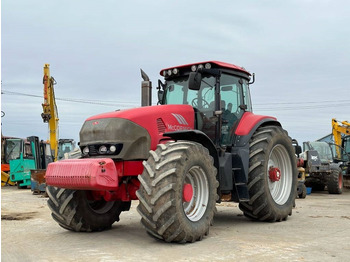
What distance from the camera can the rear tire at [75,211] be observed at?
6195 mm

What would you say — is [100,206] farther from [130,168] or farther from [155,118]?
[155,118]

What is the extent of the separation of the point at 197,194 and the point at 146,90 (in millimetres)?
2067

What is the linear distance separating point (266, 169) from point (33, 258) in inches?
154

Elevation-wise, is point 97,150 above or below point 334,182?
above

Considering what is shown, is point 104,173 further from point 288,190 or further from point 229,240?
point 288,190

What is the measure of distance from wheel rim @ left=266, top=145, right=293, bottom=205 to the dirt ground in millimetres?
480

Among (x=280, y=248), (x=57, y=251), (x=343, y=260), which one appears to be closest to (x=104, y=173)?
(x=57, y=251)

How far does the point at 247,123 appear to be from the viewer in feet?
24.0

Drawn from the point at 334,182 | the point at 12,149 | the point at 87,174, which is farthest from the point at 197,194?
the point at 12,149

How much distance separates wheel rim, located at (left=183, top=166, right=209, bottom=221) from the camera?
580 centimetres

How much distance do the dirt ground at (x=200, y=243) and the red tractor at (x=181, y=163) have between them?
0.28 metres

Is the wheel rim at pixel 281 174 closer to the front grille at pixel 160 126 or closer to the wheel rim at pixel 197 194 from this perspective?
the wheel rim at pixel 197 194

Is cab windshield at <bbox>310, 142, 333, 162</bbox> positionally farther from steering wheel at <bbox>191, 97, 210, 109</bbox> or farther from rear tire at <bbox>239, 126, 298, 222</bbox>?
steering wheel at <bbox>191, 97, 210, 109</bbox>

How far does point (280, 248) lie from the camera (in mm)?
5145
